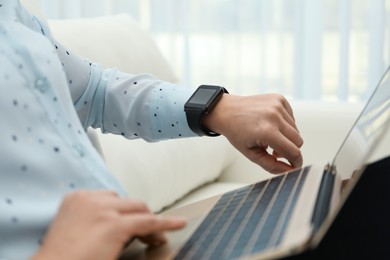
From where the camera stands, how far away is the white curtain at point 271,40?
2.26 metres

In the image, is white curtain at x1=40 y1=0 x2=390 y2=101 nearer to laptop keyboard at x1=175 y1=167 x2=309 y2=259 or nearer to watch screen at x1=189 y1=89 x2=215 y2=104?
watch screen at x1=189 y1=89 x2=215 y2=104

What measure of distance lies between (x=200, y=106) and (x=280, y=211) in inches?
12.8

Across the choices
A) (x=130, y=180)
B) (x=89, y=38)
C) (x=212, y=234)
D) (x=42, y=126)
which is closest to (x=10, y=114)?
(x=42, y=126)

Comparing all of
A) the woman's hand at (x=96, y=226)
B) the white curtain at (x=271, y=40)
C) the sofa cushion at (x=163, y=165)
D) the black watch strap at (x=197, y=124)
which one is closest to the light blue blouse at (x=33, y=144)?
the woman's hand at (x=96, y=226)

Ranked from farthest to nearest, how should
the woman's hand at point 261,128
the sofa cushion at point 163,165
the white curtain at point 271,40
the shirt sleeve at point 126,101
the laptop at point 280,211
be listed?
the white curtain at point 271,40
the sofa cushion at point 163,165
the shirt sleeve at point 126,101
the woman's hand at point 261,128
the laptop at point 280,211

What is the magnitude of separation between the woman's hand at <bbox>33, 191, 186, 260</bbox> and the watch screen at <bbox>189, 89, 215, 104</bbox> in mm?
368

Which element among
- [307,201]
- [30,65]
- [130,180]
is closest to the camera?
[307,201]

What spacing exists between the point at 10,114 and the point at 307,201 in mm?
318

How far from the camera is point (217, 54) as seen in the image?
7.99ft

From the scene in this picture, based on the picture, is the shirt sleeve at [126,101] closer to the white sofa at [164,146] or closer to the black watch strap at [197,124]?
the black watch strap at [197,124]

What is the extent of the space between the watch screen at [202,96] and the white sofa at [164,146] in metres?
0.42

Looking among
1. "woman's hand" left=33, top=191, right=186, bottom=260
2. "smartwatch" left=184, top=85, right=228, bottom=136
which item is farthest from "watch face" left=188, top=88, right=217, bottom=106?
"woman's hand" left=33, top=191, right=186, bottom=260

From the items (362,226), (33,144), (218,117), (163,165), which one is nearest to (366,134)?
(362,226)

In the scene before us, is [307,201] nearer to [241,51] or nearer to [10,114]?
[10,114]
